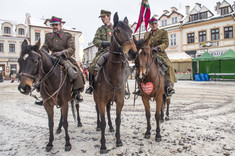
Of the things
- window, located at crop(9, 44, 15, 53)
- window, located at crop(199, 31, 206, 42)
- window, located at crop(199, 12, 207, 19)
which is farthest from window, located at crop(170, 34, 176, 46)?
window, located at crop(9, 44, 15, 53)

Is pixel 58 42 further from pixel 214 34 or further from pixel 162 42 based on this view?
pixel 214 34

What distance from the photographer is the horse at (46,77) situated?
291 centimetres

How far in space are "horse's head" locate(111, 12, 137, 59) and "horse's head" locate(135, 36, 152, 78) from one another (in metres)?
0.68

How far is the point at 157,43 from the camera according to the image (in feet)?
17.1

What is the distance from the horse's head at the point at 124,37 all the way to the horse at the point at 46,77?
1.48m

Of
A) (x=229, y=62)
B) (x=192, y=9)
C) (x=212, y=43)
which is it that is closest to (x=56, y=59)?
(x=229, y=62)

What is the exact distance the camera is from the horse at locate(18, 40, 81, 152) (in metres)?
2.91

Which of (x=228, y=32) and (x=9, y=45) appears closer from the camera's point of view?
(x=228, y=32)

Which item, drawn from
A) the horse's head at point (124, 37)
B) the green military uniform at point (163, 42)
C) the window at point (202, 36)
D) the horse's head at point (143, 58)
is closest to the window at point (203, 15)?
the window at point (202, 36)

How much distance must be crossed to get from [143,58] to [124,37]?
99 cm

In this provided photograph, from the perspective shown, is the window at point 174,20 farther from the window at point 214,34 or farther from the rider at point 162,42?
the rider at point 162,42

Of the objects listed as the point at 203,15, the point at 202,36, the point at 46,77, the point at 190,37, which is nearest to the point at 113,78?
the point at 46,77

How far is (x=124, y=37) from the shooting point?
306cm

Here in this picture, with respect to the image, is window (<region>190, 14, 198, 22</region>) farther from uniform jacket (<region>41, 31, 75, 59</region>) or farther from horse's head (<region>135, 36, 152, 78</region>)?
uniform jacket (<region>41, 31, 75, 59</region>)
